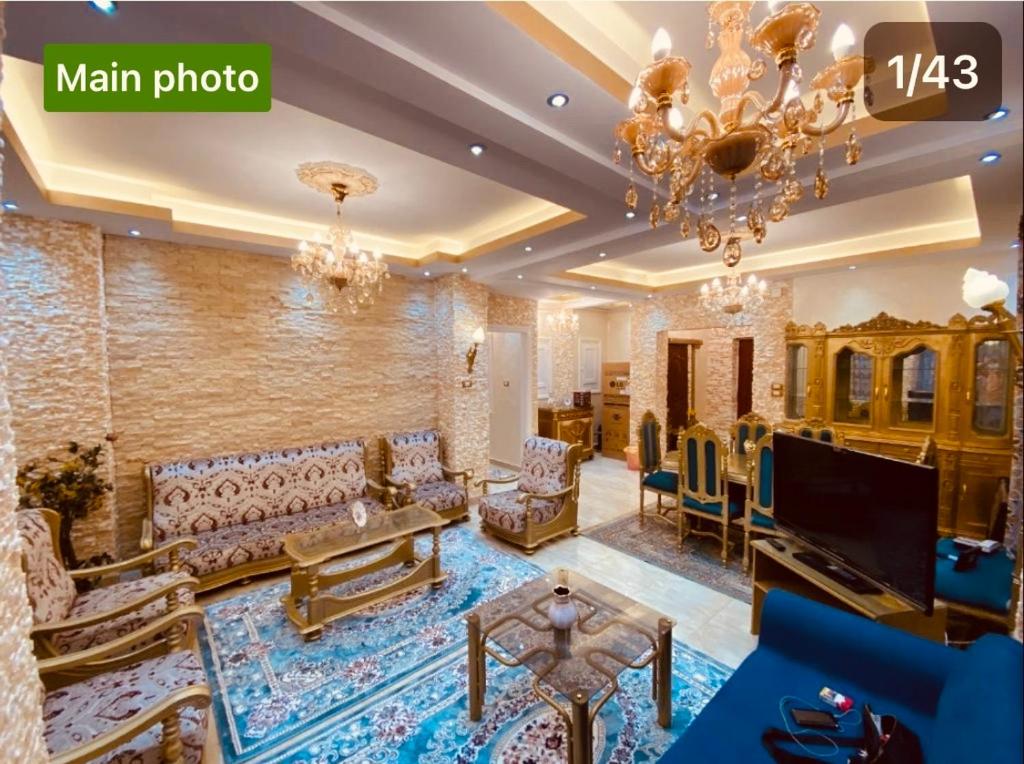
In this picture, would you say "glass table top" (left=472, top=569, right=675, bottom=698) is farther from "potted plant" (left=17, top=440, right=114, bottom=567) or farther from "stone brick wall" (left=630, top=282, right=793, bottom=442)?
"stone brick wall" (left=630, top=282, right=793, bottom=442)

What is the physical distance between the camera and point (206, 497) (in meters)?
3.26

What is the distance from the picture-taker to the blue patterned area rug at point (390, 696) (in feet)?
5.90

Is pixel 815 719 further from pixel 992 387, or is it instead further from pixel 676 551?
pixel 992 387

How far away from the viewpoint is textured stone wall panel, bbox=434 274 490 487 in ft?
15.1

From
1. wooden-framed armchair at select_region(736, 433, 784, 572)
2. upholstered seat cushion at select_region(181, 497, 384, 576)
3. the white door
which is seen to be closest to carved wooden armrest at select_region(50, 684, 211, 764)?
upholstered seat cushion at select_region(181, 497, 384, 576)

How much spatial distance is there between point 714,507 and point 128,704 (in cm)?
363

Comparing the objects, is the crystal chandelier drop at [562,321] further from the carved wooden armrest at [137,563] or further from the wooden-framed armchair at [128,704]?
the wooden-framed armchair at [128,704]

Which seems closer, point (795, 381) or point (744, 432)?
point (744, 432)

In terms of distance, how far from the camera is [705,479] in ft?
11.4

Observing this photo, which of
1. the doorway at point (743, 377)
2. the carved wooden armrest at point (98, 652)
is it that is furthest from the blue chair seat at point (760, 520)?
the doorway at point (743, 377)

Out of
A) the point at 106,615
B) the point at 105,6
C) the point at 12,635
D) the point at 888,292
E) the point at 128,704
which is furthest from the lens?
the point at 888,292

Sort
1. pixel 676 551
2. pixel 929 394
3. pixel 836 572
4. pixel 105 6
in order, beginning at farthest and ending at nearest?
pixel 929 394, pixel 676 551, pixel 836 572, pixel 105 6

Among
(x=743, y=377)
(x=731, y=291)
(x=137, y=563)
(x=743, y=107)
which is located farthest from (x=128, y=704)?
(x=743, y=377)

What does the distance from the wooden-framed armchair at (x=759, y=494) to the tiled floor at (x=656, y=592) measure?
598 mm
